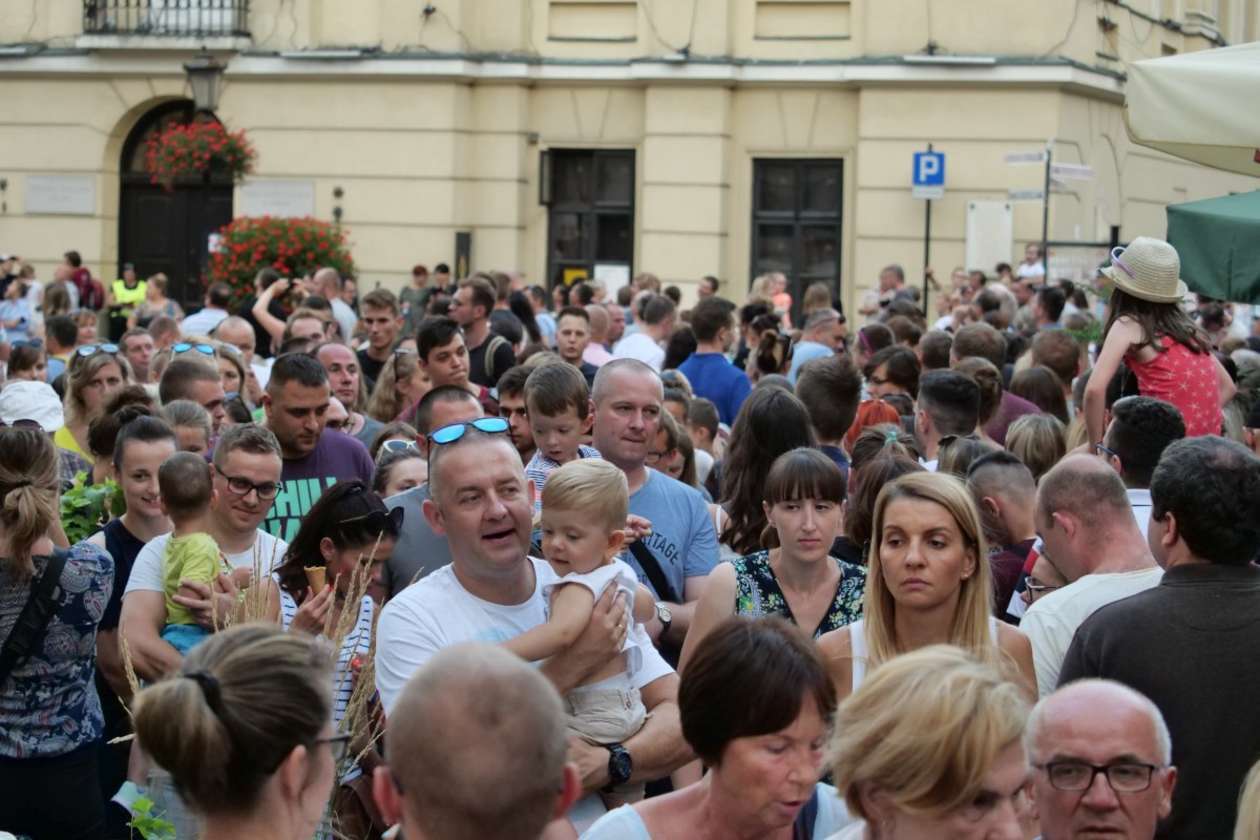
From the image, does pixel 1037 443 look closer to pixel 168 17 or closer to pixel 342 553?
pixel 342 553

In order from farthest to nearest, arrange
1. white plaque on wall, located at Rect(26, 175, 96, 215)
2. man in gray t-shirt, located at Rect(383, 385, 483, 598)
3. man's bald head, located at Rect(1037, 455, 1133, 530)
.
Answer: white plaque on wall, located at Rect(26, 175, 96, 215), man in gray t-shirt, located at Rect(383, 385, 483, 598), man's bald head, located at Rect(1037, 455, 1133, 530)

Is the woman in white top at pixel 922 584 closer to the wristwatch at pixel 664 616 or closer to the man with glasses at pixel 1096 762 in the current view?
the man with glasses at pixel 1096 762

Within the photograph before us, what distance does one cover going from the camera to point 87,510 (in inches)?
294

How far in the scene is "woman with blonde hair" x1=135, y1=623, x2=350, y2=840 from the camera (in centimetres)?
322

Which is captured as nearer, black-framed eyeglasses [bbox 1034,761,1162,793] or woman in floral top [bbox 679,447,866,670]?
black-framed eyeglasses [bbox 1034,761,1162,793]

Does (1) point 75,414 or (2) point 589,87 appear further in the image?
(2) point 589,87

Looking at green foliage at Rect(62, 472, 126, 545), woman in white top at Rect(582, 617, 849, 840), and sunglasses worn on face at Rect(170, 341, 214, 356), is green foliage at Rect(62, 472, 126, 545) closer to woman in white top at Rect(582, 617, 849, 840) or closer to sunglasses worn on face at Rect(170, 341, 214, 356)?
sunglasses worn on face at Rect(170, 341, 214, 356)

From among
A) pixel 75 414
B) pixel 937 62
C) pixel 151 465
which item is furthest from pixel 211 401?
pixel 937 62

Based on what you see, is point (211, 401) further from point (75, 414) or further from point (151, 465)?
point (151, 465)

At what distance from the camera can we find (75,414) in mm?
9500

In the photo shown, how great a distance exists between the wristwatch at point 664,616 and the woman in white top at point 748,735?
2120 mm

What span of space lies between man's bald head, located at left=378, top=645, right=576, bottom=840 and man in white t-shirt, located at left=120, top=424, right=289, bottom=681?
3.06 meters

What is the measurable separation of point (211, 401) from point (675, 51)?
16.8 meters

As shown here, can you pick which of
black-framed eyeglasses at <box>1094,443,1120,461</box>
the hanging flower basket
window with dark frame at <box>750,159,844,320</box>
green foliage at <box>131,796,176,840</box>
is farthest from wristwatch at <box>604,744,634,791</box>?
the hanging flower basket
